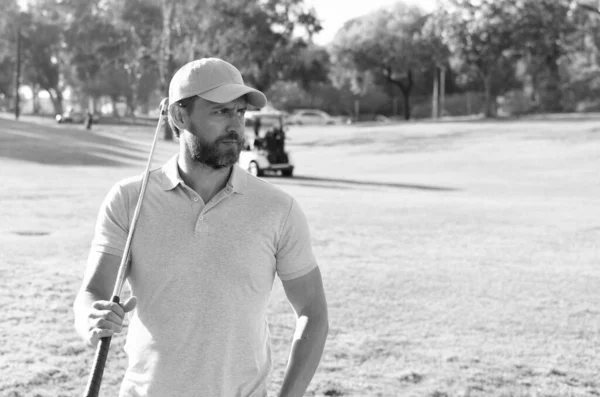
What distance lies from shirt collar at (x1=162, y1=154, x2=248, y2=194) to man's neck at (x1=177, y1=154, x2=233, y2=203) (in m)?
0.03

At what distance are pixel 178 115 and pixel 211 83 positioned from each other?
16 cm

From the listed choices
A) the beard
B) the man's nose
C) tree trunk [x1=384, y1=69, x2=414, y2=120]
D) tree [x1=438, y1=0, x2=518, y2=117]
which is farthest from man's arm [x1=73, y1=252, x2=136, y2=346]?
tree trunk [x1=384, y1=69, x2=414, y2=120]

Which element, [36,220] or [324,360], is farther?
[36,220]

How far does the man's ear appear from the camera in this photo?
3.42m

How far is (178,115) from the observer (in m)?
3.44

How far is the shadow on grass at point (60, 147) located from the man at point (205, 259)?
34770mm

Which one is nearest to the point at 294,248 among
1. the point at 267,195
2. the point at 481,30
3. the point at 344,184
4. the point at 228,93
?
the point at 267,195

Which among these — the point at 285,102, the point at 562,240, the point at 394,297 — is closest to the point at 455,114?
the point at 285,102

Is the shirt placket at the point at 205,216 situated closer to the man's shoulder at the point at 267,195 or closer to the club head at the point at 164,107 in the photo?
the man's shoulder at the point at 267,195

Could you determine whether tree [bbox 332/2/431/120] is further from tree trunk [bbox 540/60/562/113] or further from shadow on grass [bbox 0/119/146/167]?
shadow on grass [bbox 0/119/146/167]

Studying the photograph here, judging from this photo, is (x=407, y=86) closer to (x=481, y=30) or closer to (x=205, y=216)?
(x=481, y=30)

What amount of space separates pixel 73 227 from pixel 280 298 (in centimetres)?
599

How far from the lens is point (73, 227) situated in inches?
641

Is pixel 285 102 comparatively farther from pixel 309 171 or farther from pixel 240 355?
pixel 240 355
